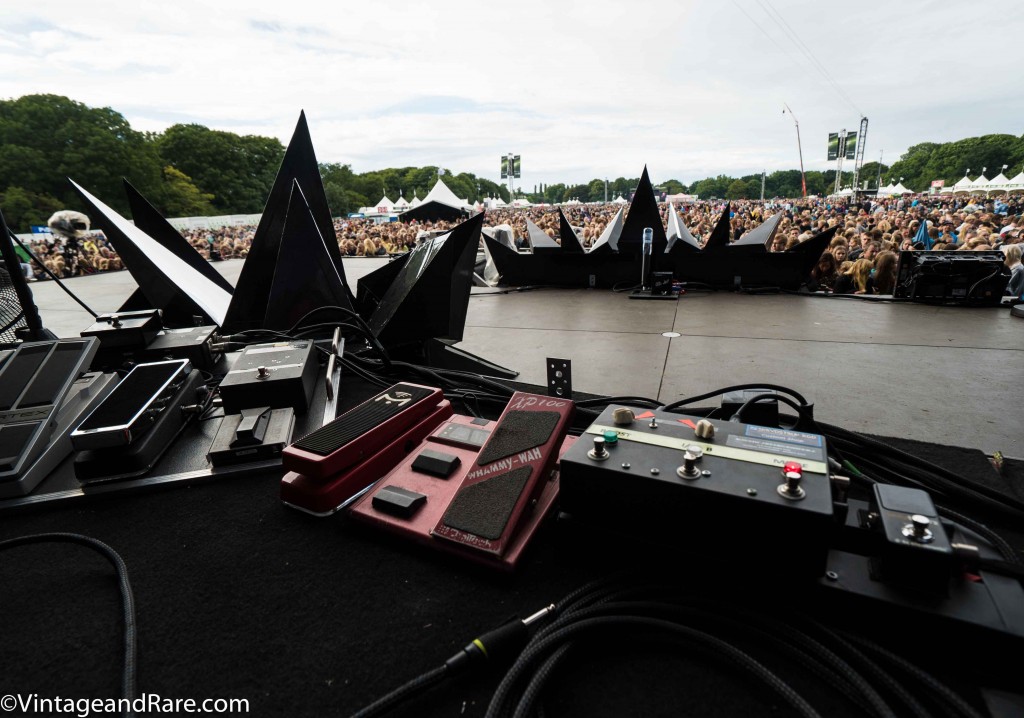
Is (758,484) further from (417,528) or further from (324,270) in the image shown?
Result: (324,270)

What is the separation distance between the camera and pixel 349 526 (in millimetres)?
1473

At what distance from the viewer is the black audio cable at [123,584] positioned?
977 millimetres

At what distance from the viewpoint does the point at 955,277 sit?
5520mm

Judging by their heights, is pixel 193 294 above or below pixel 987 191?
below

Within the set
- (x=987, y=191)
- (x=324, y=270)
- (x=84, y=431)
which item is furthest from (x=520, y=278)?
(x=987, y=191)

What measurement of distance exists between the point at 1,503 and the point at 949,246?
12.6 m

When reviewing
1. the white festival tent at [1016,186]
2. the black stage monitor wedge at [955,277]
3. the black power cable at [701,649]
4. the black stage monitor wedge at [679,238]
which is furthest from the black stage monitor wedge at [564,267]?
the white festival tent at [1016,186]

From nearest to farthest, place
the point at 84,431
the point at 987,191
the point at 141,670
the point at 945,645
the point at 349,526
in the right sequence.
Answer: the point at 945,645 → the point at 141,670 → the point at 349,526 → the point at 84,431 → the point at 987,191

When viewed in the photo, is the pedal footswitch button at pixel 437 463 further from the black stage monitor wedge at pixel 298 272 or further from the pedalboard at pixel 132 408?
the black stage monitor wedge at pixel 298 272

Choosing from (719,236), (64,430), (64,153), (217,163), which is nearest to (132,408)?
(64,430)

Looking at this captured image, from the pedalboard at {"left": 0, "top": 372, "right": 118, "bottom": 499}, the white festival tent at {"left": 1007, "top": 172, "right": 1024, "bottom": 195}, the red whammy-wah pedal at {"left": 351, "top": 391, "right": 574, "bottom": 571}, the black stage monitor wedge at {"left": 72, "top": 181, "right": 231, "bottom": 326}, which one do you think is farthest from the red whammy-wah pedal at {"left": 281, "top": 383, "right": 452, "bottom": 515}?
the white festival tent at {"left": 1007, "top": 172, "right": 1024, "bottom": 195}

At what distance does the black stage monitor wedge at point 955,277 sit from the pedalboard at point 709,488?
20.9 feet

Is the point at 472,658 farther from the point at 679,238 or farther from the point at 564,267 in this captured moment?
the point at 564,267

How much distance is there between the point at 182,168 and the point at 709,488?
70.9 meters
